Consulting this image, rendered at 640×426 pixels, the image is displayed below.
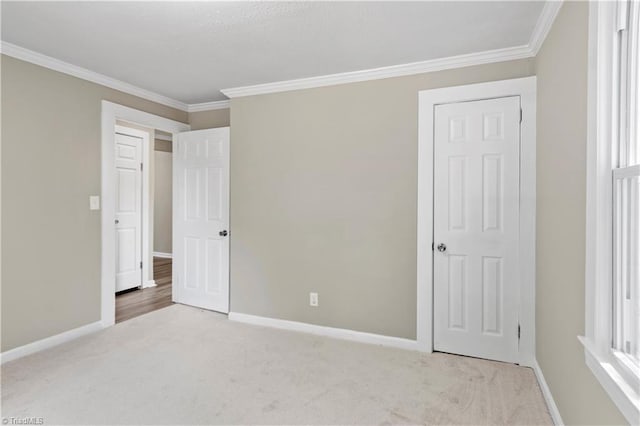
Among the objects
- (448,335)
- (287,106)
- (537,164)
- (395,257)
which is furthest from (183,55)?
(448,335)

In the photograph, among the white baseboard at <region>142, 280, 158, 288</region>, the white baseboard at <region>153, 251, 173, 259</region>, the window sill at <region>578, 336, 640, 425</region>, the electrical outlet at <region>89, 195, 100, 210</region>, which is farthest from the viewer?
the white baseboard at <region>153, 251, 173, 259</region>

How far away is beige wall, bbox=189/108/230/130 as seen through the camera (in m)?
4.17

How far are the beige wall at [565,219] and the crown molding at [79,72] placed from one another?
3.58m

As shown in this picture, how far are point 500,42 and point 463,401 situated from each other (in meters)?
2.43

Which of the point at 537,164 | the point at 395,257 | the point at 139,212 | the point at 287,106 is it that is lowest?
the point at 395,257

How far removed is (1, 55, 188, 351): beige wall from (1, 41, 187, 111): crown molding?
44mm

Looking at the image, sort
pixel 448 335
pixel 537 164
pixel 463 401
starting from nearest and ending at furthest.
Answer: pixel 463 401, pixel 537 164, pixel 448 335

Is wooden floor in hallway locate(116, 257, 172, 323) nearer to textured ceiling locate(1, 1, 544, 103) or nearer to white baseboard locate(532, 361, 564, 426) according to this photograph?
textured ceiling locate(1, 1, 544, 103)

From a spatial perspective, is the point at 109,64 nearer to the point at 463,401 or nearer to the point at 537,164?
the point at 537,164

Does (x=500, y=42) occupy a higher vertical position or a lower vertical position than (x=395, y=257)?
higher

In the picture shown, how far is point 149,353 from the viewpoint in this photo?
112 inches

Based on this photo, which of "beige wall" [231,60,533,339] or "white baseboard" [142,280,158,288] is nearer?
"beige wall" [231,60,533,339]

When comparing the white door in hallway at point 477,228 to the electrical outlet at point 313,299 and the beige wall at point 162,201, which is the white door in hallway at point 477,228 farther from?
the beige wall at point 162,201

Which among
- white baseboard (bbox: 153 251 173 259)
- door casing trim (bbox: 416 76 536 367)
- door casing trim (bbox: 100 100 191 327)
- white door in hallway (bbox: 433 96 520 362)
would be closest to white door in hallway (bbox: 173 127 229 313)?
door casing trim (bbox: 100 100 191 327)
